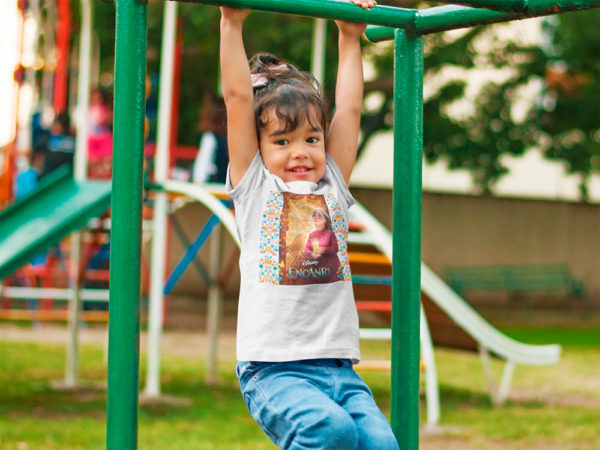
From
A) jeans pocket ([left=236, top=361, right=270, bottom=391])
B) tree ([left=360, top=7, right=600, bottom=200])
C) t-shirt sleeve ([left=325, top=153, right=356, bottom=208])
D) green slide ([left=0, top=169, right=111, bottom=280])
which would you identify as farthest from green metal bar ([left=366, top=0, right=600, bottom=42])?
tree ([left=360, top=7, right=600, bottom=200])

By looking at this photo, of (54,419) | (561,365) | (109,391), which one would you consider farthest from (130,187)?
(561,365)

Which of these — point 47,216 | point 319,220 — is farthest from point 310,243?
point 47,216

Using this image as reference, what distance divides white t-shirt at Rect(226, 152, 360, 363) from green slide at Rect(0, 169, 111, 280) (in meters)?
2.93

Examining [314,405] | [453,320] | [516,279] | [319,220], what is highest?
[319,220]

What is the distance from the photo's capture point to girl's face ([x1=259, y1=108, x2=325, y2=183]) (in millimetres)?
2020

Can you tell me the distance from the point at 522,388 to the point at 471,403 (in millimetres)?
875

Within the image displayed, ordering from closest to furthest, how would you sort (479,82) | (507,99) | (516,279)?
(507,99), (479,82), (516,279)

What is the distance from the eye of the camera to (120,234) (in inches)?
67.4

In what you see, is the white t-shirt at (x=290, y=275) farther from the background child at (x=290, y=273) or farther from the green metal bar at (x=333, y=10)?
the green metal bar at (x=333, y=10)

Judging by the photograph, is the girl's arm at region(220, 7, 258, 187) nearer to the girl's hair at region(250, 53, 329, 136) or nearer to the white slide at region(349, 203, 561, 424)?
the girl's hair at region(250, 53, 329, 136)

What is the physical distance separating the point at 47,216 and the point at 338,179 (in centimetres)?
331

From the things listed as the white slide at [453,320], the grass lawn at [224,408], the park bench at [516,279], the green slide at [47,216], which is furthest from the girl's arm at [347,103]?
the park bench at [516,279]

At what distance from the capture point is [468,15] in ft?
6.81

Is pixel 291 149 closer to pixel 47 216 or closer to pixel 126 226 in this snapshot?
pixel 126 226
